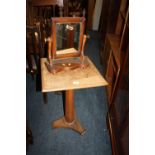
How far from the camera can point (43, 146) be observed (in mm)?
1632

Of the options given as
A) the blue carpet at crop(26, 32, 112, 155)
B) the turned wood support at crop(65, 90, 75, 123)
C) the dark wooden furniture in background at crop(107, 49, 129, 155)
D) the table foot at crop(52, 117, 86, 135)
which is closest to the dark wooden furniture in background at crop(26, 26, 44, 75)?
the blue carpet at crop(26, 32, 112, 155)

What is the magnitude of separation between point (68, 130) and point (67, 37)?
0.99 metres

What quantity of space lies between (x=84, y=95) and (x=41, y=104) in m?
0.59

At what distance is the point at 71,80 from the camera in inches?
50.9

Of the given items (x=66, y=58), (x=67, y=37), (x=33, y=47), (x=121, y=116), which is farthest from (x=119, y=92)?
(x=33, y=47)

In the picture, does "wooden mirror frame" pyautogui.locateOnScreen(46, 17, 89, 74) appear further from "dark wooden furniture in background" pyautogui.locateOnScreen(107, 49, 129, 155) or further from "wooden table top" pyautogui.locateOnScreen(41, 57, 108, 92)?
"dark wooden furniture in background" pyautogui.locateOnScreen(107, 49, 129, 155)

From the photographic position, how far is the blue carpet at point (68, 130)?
1.62 metres

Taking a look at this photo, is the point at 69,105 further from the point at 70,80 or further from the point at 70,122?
the point at 70,80

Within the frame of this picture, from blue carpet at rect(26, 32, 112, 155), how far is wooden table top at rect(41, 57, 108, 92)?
71 cm

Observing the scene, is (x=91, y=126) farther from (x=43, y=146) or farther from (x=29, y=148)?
(x=29, y=148)

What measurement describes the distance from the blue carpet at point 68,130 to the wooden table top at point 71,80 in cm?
71

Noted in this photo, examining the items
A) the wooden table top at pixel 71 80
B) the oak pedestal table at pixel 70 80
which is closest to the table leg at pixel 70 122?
the oak pedestal table at pixel 70 80

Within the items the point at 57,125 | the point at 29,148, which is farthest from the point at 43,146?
the point at 57,125

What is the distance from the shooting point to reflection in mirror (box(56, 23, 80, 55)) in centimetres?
125
